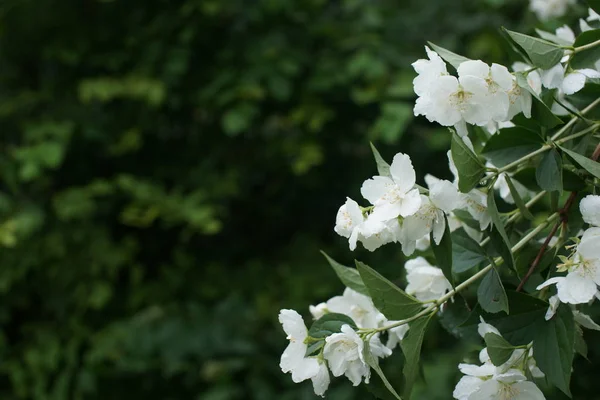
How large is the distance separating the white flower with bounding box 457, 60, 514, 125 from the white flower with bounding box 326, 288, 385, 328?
199 millimetres

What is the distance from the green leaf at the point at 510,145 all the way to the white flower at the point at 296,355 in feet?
0.71

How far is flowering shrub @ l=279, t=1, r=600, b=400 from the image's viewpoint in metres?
0.53

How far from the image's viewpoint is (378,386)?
1.87 feet

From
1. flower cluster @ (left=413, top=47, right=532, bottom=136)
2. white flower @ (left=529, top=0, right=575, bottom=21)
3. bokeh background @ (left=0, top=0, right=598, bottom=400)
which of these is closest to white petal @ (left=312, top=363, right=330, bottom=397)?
flower cluster @ (left=413, top=47, right=532, bottom=136)

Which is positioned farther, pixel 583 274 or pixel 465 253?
pixel 465 253

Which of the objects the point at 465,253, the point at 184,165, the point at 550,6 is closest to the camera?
the point at 465,253

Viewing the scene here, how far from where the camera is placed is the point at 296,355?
564 millimetres

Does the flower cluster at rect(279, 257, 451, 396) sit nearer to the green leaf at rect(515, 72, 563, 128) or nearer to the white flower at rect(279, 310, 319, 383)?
the white flower at rect(279, 310, 319, 383)

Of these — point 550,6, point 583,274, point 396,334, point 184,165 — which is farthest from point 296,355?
point 184,165

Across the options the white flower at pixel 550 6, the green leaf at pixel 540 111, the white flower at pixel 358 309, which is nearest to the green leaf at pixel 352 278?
the white flower at pixel 358 309

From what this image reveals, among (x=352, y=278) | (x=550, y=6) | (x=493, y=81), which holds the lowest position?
(x=550, y=6)

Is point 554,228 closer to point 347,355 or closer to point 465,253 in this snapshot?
point 465,253

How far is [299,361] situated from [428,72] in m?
0.25

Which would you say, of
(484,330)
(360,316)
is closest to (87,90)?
(360,316)
